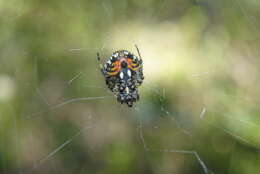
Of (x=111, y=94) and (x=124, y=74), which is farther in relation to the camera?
(x=111, y=94)

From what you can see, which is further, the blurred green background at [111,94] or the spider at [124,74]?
the blurred green background at [111,94]

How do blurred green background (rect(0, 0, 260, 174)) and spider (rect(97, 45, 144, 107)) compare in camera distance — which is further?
blurred green background (rect(0, 0, 260, 174))

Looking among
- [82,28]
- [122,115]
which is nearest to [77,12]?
[82,28]

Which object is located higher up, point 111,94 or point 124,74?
point 124,74
